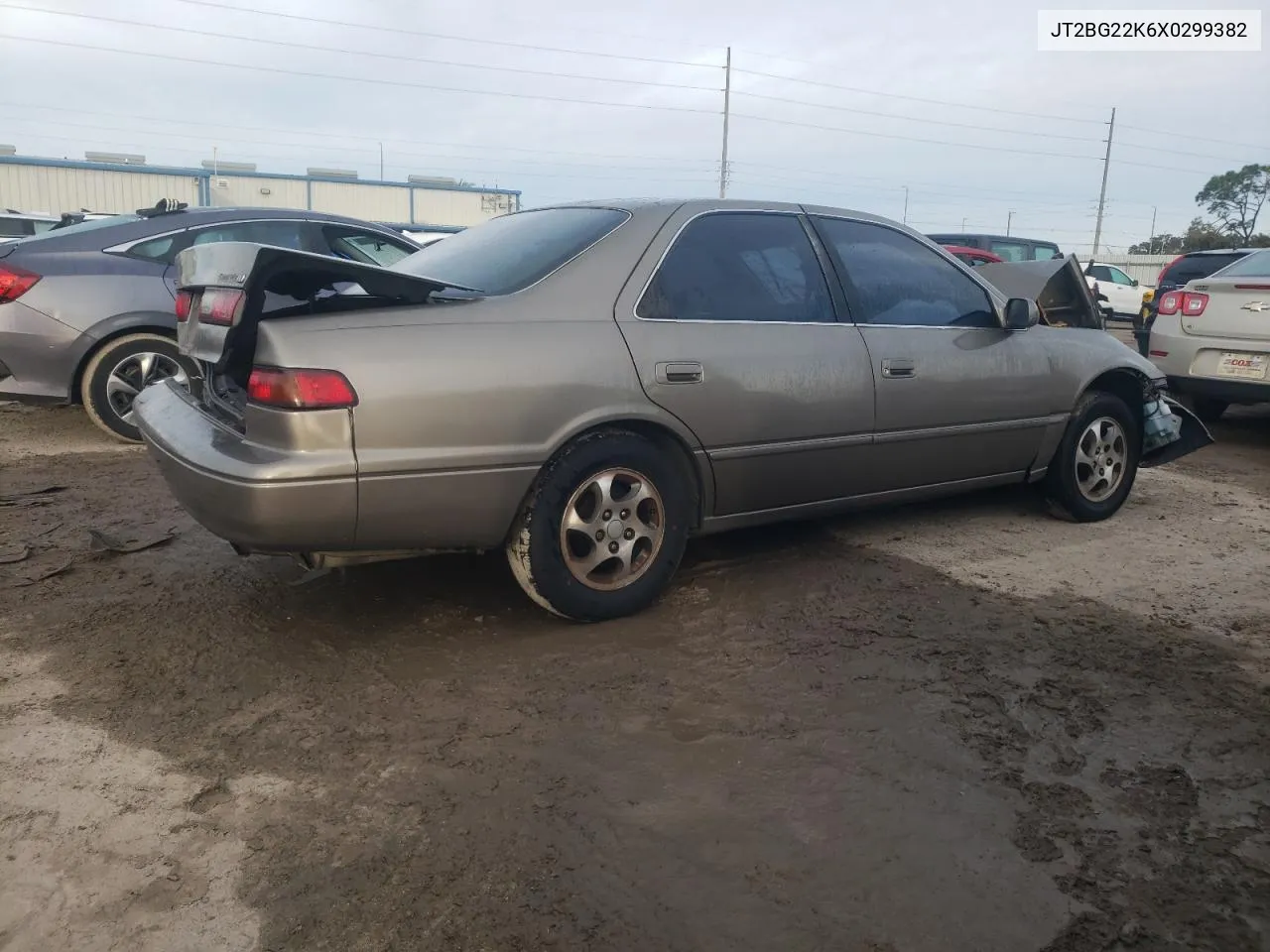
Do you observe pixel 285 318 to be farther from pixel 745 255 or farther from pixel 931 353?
pixel 931 353

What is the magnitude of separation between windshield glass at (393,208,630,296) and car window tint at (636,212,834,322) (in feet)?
0.97

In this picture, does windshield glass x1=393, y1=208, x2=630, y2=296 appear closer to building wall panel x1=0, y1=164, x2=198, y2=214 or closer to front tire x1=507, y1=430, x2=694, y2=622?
front tire x1=507, y1=430, x2=694, y2=622

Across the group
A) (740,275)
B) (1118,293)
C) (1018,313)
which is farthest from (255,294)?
(1118,293)

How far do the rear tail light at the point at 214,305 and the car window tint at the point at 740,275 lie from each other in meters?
1.34

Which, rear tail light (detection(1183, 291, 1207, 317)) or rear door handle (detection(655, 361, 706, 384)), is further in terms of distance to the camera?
rear tail light (detection(1183, 291, 1207, 317))

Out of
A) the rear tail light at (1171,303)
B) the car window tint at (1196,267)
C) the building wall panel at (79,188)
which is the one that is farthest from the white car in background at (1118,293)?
the building wall panel at (79,188)

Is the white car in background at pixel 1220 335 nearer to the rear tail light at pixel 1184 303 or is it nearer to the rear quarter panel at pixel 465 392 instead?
the rear tail light at pixel 1184 303

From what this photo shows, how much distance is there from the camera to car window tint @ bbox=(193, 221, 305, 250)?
6.67 m

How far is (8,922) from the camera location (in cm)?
198

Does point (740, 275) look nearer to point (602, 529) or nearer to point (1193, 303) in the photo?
point (602, 529)

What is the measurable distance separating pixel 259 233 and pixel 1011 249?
1424 centimetres

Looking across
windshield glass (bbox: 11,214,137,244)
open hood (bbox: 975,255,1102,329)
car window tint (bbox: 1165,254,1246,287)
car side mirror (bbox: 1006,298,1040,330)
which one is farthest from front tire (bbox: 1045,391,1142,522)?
car window tint (bbox: 1165,254,1246,287)

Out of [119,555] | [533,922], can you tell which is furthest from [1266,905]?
[119,555]

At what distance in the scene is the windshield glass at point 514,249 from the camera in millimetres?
3504
